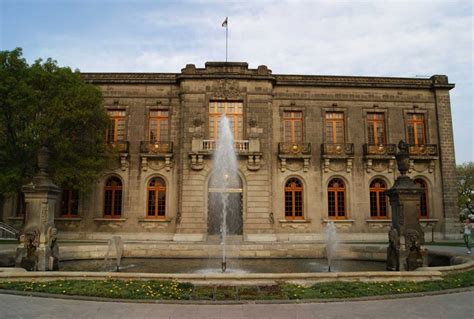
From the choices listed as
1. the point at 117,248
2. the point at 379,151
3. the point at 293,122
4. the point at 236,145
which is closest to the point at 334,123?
the point at 293,122

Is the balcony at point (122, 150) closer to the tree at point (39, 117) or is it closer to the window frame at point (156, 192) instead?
the window frame at point (156, 192)

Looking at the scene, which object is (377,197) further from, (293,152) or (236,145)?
(236,145)

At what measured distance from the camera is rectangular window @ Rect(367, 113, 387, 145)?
85.7 ft

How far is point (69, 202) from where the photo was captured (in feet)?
81.2

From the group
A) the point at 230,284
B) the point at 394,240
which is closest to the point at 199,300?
the point at 230,284

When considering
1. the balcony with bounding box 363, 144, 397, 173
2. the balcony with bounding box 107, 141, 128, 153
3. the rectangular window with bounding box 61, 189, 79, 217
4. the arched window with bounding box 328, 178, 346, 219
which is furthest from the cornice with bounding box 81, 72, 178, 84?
the balcony with bounding box 363, 144, 397, 173

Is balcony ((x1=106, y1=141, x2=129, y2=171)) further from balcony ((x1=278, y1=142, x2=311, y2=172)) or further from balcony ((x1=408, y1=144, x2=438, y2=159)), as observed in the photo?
balcony ((x1=408, y1=144, x2=438, y2=159))

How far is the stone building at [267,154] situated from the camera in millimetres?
23594

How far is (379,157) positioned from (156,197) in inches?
609

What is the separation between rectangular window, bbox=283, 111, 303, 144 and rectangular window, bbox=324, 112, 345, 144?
1.85 m

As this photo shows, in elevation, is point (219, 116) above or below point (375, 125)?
above

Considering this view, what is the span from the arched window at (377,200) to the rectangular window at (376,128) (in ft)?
9.48

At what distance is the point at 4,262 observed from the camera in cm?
1280

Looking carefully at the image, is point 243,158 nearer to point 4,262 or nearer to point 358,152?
point 358,152
